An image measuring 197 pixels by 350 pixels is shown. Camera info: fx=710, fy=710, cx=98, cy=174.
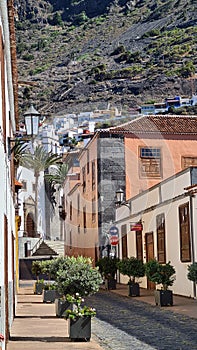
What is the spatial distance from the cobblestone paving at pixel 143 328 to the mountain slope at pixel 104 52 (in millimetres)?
101240

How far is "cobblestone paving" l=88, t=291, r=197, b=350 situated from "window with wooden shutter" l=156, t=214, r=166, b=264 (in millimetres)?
4151

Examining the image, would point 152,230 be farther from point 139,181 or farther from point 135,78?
point 135,78

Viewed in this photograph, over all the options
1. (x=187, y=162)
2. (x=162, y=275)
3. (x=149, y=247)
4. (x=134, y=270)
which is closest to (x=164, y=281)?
(x=162, y=275)

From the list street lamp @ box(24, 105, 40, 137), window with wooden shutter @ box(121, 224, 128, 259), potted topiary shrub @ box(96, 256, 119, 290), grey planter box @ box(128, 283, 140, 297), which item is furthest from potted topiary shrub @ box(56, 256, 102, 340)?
window with wooden shutter @ box(121, 224, 128, 259)

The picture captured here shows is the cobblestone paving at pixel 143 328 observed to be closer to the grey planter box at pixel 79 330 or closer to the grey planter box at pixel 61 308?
the grey planter box at pixel 79 330

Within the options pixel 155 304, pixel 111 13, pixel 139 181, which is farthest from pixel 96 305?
pixel 111 13

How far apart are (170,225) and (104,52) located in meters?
120

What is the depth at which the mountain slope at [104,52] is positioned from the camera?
12262cm

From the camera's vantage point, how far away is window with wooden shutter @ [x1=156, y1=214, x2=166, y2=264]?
25.7m

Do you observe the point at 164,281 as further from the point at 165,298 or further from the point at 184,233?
the point at 184,233

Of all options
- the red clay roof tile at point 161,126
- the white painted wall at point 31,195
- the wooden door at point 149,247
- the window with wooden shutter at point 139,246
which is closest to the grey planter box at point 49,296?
the wooden door at point 149,247

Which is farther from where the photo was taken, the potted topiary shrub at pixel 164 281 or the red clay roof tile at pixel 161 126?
the red clay roof tile at pixel 161 126

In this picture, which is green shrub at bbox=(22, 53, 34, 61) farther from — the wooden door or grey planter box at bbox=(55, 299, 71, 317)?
grey planter box at bbox=(55, 299, 71, 317)

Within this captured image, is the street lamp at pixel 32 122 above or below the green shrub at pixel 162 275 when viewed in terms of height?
above
